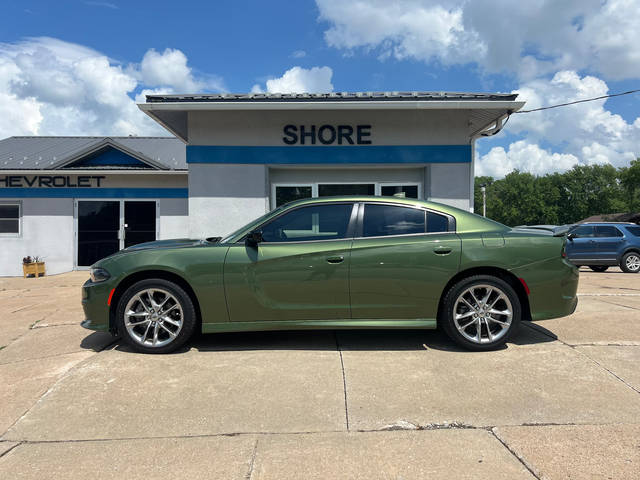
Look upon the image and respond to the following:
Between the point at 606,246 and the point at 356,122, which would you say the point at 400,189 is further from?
the point at 606,246

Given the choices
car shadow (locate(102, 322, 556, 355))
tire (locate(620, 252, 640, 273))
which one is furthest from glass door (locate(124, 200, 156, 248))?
tire (locate(620, 252, 640, 273))

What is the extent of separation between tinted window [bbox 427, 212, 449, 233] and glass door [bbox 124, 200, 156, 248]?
35.4 ft

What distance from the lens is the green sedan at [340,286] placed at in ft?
13.2

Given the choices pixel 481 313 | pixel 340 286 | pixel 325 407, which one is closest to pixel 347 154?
pixel 340 286

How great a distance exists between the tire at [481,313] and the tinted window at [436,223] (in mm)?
565

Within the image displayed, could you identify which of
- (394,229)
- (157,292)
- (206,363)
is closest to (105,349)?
(157,292)

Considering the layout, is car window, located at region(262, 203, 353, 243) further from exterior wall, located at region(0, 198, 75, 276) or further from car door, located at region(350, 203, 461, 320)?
exterior wall, located at region(0, 198, 75, 276)

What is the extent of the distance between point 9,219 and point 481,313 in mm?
14677

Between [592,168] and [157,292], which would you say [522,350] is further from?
[592,168]

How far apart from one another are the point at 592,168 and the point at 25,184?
97.7 metres

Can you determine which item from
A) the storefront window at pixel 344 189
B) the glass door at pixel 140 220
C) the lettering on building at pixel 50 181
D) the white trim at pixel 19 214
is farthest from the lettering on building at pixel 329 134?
the white trim at pixel 19 214

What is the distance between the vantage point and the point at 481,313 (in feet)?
13.4

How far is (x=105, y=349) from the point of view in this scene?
4.33 metres

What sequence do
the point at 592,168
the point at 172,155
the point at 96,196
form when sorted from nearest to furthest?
1. the point at 96,196
2. the point at 172,155
3. the point at 592,168
